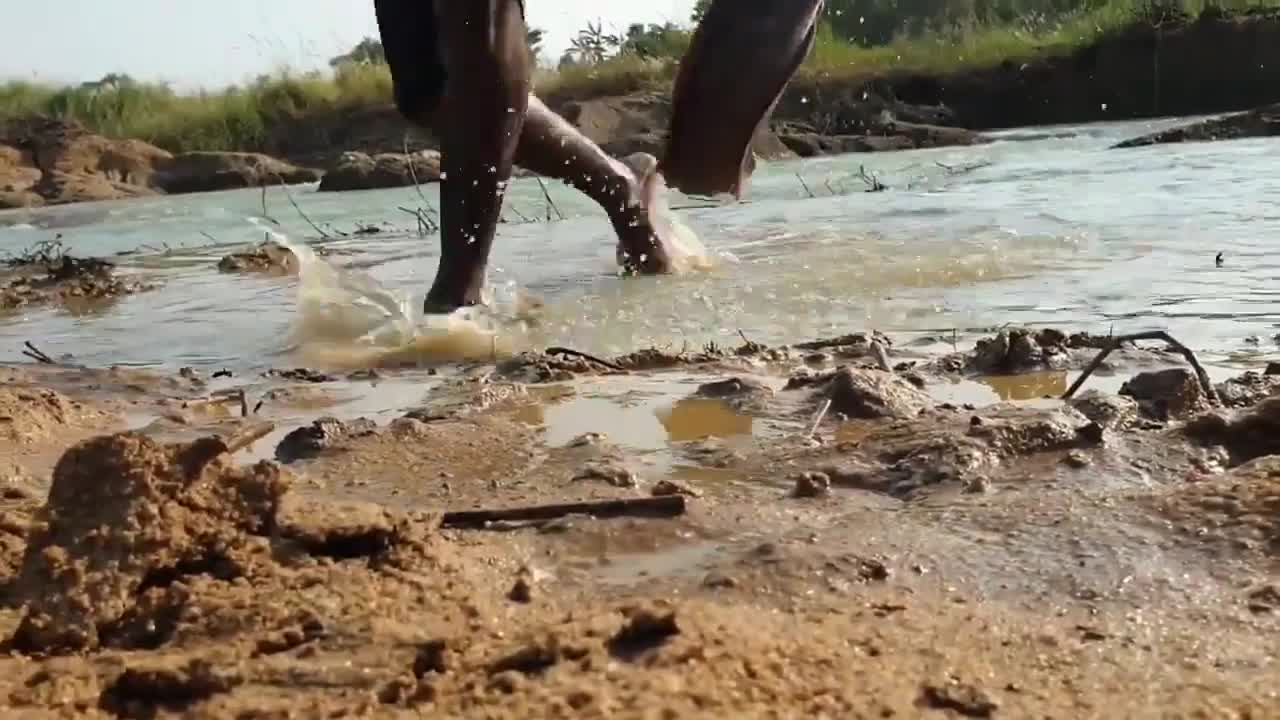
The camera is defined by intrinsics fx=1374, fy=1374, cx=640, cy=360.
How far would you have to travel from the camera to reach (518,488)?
5.69ft

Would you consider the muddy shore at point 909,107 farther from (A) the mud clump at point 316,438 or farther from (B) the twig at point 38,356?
(A) the mud clump at point 316,438

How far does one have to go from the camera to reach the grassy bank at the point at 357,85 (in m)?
20.3

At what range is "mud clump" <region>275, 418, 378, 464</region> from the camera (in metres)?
1.97

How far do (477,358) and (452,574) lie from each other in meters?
1.69

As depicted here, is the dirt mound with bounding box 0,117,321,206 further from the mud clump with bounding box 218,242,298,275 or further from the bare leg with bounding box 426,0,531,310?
the bare leg with bounding box 426,0,531,310

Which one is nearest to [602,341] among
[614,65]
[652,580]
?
[652,580]

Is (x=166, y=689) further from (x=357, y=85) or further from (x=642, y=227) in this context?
(x=357, y=85)

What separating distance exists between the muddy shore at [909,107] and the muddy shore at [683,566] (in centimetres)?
1386

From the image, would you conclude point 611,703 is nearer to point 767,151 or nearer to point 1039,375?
point 1039,375

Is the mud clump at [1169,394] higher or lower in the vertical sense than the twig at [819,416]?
higher

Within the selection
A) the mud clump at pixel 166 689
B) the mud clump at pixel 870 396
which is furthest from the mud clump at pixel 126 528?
the mud clump at pixel 870 396

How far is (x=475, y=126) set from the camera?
3119 millimetres

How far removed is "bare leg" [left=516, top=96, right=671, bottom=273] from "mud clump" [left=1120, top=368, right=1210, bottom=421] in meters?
2.15

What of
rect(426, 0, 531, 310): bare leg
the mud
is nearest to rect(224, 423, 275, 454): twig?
rect(426, 0, 531, 310): bare leg
